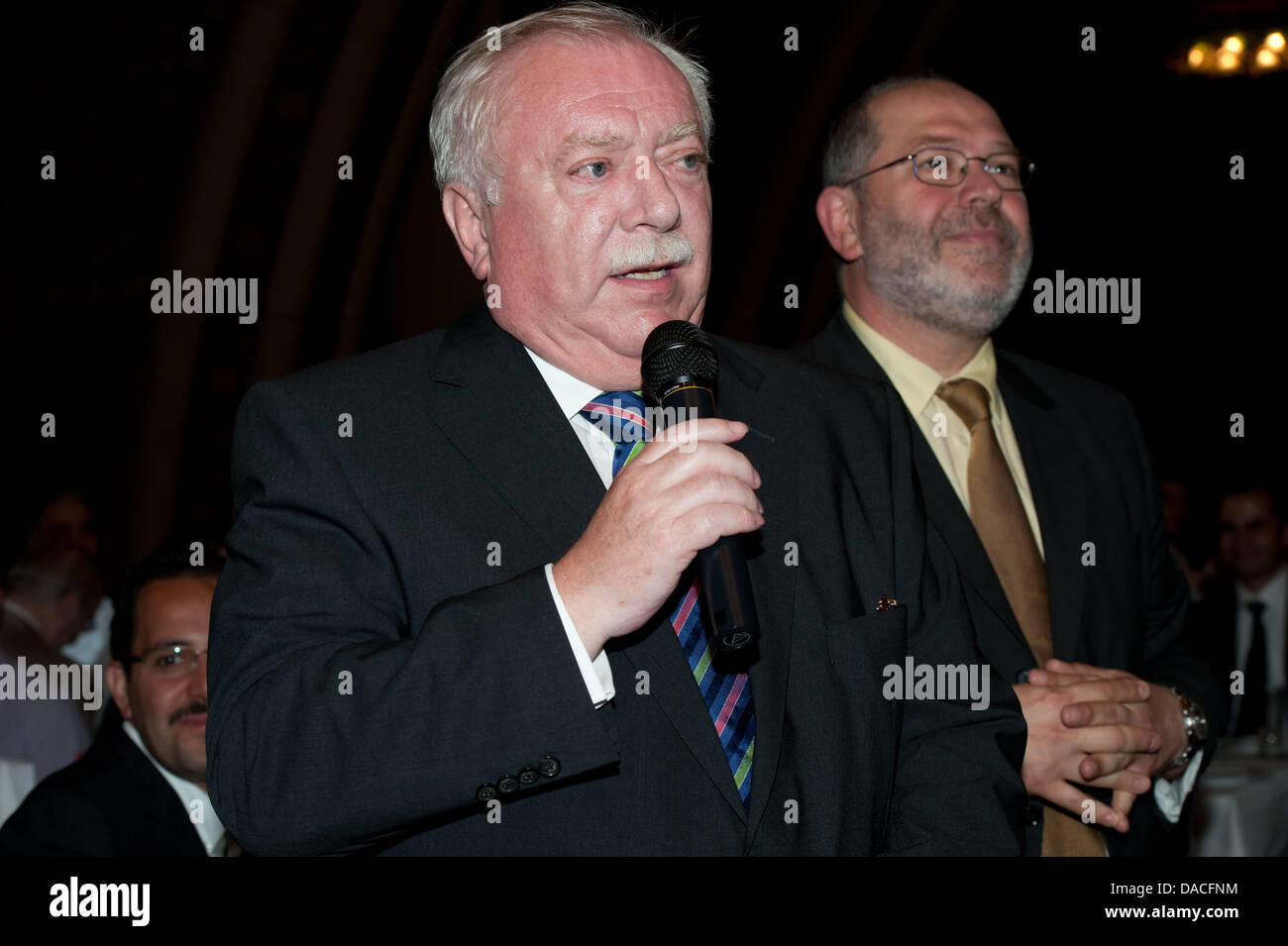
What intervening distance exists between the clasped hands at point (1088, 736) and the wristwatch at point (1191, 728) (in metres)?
0.17

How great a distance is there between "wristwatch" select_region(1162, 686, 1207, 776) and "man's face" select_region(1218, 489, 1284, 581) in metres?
4.74

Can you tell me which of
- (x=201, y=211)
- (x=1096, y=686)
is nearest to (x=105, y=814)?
(x=1096, y=686)

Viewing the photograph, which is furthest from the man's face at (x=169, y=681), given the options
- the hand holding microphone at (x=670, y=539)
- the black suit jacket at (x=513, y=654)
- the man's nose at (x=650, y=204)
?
the hand holding microphone at (x=670, y=539)

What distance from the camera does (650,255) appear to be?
1.88m

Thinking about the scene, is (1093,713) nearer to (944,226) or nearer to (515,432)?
(944,226)

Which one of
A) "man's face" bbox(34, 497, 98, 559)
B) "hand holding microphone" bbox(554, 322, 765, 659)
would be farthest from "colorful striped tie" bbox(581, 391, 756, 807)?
"man's face" bbox(34, 497, 98, 559)

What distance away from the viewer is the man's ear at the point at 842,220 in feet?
10.0

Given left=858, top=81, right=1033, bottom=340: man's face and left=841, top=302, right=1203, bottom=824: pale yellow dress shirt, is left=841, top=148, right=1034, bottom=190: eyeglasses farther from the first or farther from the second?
left=841, top=302, right=1203, bottom=824: pale yellow dress shirt

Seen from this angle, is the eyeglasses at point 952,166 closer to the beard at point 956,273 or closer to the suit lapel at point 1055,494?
the beard at point 956,273

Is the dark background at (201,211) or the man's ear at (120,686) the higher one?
the dark background at (201,211)

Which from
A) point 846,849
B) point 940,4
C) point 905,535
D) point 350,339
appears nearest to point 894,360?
point 905,535

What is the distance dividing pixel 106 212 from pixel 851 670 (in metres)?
4.76

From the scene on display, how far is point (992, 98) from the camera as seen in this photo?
8.82 m
